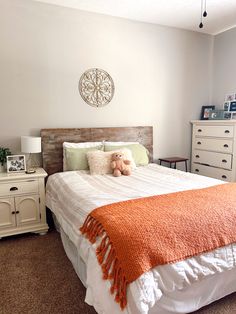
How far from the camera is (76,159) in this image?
9.48 feet

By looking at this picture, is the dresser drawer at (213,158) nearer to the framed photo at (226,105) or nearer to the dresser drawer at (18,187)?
the framed photo at (226,105)

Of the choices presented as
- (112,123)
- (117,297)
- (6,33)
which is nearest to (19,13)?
(6,33)

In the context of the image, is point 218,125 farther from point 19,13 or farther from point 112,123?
point 19,13

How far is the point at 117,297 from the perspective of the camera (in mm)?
1199

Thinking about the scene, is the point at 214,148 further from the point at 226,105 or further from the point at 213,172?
the point at 226,105

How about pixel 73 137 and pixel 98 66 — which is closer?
pixel 73 137

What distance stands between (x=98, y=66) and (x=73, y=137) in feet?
3.39

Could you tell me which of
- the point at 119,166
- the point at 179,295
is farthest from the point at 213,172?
the point at 179,295

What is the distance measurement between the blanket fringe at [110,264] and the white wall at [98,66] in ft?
6.25

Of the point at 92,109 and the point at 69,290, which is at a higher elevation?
the point at 92,109

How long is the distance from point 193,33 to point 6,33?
2757 millimetres

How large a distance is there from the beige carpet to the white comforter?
1.17ft

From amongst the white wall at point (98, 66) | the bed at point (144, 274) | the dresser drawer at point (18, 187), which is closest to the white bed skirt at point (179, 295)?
the bed at point (144, 274)

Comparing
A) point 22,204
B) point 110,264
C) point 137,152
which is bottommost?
point 22,204
